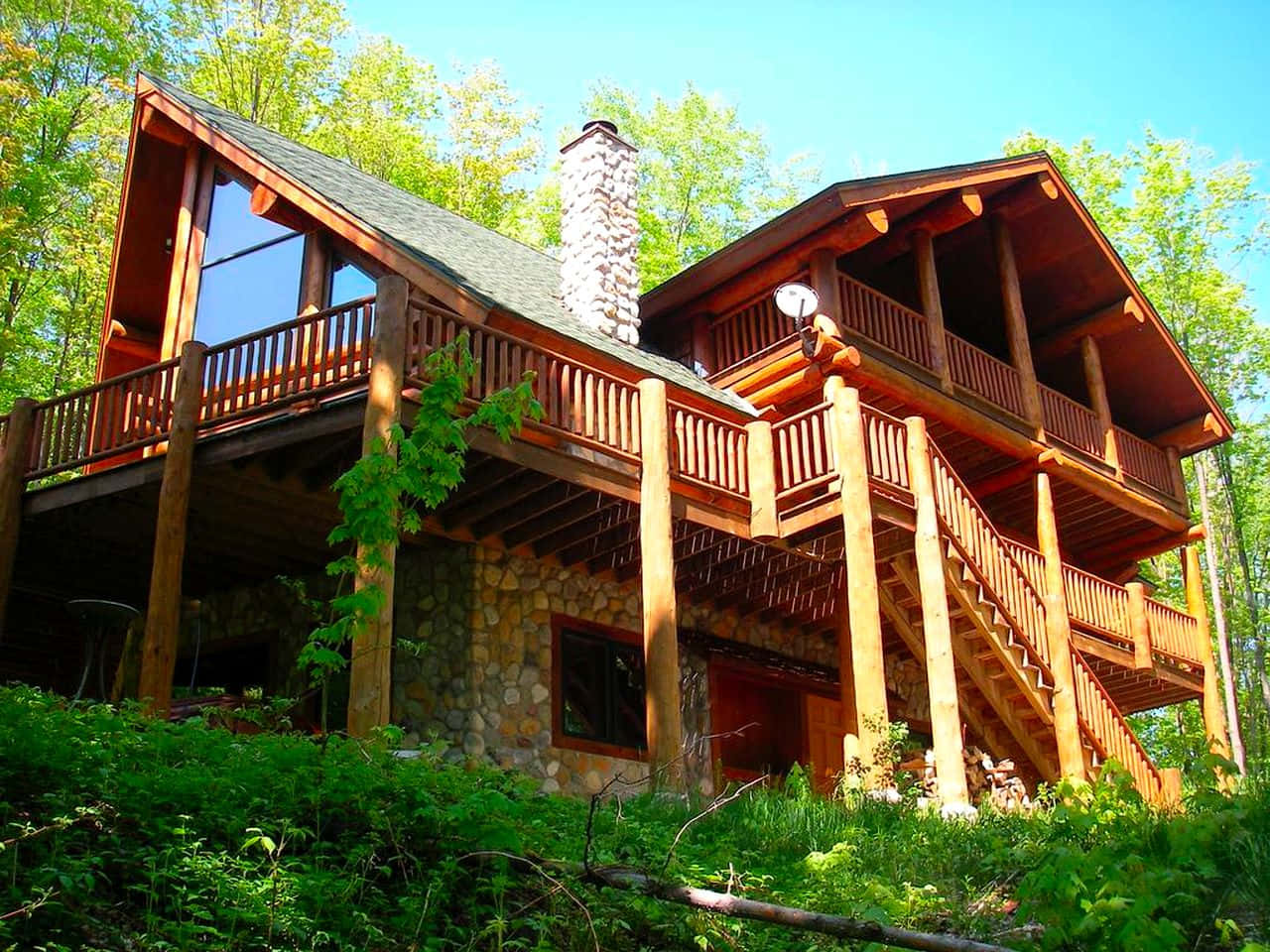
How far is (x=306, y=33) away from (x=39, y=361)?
34.0 feet

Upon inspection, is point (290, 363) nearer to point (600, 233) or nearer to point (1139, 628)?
point (600, 233)

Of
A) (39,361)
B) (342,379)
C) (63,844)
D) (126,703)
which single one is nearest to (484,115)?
(39,361)

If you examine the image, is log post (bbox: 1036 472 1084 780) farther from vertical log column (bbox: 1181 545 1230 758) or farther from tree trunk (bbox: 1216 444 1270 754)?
tree trunk (bbox: 1216 444 1270 754)

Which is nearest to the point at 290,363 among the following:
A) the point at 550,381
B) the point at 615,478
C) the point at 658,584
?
the point at 550,381

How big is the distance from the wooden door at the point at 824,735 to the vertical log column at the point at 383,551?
739 cm

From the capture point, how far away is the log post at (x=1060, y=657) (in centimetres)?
1406

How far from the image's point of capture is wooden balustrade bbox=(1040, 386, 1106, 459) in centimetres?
1902

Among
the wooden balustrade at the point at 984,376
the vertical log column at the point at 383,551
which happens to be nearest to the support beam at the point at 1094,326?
the wooden balustrade at the point at 984,376

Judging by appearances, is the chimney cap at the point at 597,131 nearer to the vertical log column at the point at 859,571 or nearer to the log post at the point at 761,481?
the log post at the point at 761,481

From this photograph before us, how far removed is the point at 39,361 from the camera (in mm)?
25938

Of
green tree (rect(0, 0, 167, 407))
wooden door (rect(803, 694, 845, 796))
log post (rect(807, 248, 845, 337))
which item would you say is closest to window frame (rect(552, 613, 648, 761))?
wooden door (rect(803, 694, 845, 796))

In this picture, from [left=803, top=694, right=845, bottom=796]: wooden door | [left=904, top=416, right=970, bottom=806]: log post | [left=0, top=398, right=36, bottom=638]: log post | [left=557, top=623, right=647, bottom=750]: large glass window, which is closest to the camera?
[left=904, top=416, right=970, bottom=806]: log post

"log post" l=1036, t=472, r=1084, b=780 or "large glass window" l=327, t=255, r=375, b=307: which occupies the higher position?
"large glass window" l=327, t=255, r=375, b=307

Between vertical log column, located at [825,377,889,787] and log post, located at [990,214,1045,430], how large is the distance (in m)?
5.45
